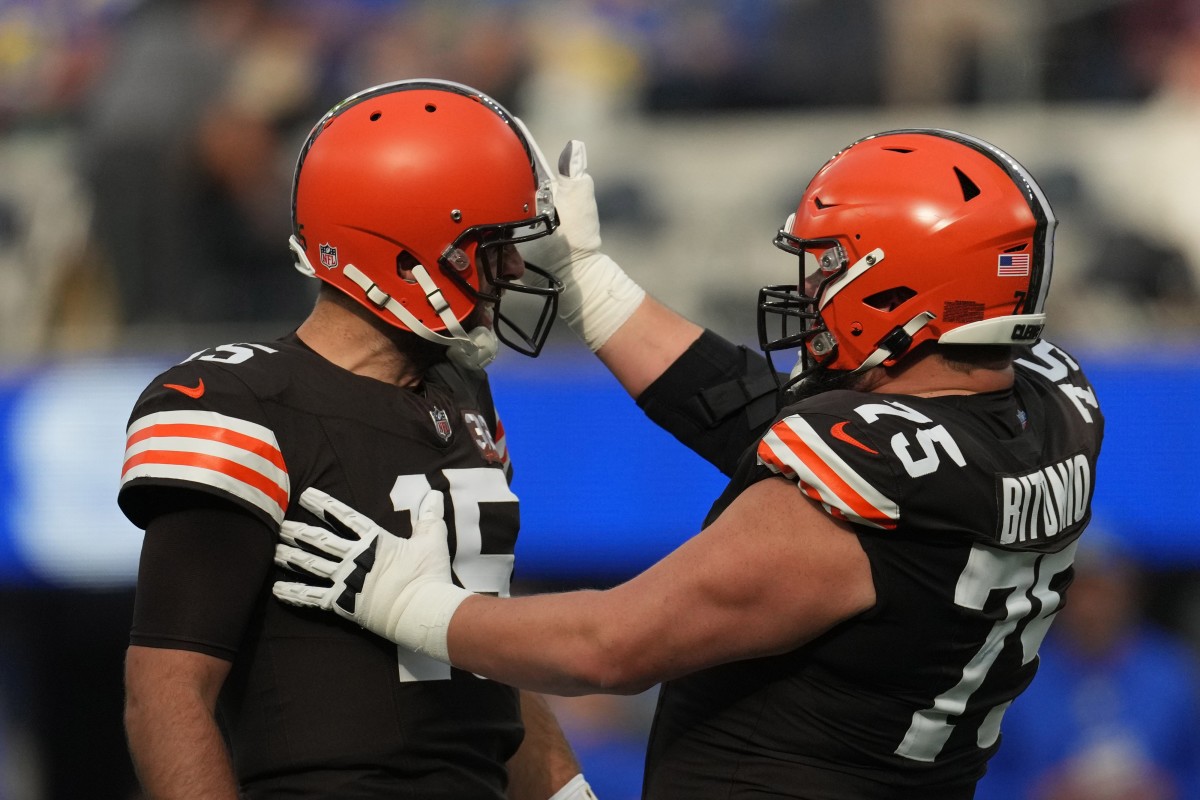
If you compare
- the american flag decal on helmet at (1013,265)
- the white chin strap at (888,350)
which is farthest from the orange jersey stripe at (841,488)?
the american flag decal on helmet at (1013,265)

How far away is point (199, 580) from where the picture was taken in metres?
2.22

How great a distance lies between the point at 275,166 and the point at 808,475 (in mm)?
4564

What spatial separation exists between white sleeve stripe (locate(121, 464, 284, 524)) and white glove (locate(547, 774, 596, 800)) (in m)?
0.93

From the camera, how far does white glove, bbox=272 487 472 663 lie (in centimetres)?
232

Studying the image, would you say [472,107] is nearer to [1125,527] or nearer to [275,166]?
[1125,527]

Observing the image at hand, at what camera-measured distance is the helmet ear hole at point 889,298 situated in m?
2.51

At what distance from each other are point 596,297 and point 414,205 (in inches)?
26.6

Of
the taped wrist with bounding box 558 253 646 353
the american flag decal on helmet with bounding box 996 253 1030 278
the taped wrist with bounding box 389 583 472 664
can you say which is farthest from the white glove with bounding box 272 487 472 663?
the american flag decal on helmet with bounding box 996 253 1030 278

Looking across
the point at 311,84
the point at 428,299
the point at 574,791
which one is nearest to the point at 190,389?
the point at 428,299

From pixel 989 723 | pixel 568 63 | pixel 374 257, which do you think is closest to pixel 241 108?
pixel 568 63

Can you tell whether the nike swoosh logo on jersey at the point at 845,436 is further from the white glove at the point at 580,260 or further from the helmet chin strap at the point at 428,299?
the white glove at the point at 580,260

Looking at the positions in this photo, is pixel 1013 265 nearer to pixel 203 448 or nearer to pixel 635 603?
pixel 635 603

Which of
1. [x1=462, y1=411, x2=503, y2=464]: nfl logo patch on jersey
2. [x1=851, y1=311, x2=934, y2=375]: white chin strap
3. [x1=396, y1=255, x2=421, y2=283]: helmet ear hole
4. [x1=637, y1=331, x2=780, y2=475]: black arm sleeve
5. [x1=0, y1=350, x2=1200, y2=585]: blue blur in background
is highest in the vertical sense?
[x1=396, y1=255, x2=421, y2=283]: helmet ear hole

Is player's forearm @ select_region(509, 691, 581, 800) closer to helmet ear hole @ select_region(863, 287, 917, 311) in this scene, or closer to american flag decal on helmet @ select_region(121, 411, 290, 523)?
american flag decal on helmet @ select_region(121, 411, 290, 523)
